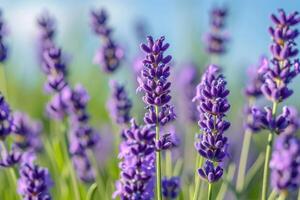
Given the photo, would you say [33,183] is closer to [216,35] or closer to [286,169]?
[286,169]

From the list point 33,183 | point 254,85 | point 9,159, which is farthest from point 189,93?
point 33,183

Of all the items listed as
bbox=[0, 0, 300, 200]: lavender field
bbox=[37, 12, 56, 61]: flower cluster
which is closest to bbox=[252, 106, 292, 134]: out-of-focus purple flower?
bbox=[0, 0, 300, 200]: lavender field

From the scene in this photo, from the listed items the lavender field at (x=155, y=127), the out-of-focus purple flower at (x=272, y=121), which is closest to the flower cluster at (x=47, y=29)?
the lavender field at (x=155, y=127)

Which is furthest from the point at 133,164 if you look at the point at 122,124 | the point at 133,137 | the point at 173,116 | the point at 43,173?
the point at 122,124

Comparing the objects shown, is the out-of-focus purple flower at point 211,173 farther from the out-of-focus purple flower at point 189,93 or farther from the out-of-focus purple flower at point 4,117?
the out-of-focus purple flower at point 189,93

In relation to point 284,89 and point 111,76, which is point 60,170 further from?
point 284,89

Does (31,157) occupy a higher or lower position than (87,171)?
higher
